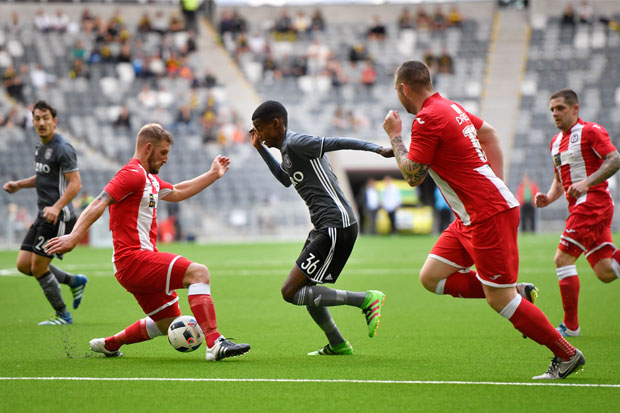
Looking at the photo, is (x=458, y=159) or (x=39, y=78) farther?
(x=39, y=78)

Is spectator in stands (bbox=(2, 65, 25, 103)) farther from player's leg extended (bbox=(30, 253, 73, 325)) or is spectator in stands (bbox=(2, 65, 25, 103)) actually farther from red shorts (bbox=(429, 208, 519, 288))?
red shorts (bbox=(429, 208, 519, 288))

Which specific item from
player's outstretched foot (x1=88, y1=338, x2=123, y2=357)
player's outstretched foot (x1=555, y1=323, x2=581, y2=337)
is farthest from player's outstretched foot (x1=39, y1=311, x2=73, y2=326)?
player's outstretched foot (x1=555, y1=323, x2=581, y2=337)

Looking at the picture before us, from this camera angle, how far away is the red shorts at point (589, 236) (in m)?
8.16

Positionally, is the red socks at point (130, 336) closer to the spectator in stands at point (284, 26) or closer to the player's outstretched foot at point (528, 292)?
the player's outstretched foot at point (528, 292)

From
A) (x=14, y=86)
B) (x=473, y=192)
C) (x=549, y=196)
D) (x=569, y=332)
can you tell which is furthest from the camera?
(x=14, y=86)

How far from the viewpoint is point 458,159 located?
5672mm

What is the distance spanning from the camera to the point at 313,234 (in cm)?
679

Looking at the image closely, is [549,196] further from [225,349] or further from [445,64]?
[445,64]

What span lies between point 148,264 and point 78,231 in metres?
0.71

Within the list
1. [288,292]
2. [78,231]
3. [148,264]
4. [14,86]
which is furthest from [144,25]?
[78,231]

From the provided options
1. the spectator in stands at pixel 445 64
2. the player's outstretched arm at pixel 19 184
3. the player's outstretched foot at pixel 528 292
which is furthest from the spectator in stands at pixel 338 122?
the player's outstretched foot at pixel 528 292

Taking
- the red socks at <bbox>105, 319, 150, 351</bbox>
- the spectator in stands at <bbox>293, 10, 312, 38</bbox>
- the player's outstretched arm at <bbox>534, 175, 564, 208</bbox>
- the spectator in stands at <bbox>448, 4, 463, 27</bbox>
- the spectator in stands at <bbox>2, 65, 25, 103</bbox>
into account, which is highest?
the spectator in stands at <bbox>448, 4, 463, 27</bbox>

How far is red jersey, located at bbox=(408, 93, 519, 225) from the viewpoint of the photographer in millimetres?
5578

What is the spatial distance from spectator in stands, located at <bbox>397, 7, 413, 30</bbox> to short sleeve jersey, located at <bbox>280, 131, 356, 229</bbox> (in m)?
32.7
